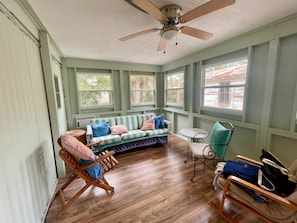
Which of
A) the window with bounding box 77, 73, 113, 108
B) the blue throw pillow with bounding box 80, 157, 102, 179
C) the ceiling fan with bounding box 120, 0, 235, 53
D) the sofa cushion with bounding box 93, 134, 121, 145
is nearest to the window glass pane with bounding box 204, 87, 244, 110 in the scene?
the ceiling fan with bounding box 120, 0, 235, 53

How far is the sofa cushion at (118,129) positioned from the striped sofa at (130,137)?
11cm

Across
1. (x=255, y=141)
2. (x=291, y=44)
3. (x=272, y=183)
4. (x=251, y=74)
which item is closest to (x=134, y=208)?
(x=272, y=183)

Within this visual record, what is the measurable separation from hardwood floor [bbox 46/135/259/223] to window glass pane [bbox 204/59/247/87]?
1879 millimetres

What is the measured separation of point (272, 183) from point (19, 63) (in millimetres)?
2866

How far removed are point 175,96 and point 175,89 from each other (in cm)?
24

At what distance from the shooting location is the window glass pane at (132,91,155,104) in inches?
188

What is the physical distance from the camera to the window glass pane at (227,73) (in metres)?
2.59

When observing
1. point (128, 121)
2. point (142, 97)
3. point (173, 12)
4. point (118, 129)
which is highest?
point (173, 12)

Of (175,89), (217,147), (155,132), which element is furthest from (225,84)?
(155,132)

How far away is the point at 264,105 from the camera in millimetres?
2215

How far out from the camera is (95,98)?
422 centimetres

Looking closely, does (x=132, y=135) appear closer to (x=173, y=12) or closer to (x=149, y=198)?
(x=149, y=198)

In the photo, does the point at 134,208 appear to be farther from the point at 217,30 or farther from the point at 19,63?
the point at 217,30

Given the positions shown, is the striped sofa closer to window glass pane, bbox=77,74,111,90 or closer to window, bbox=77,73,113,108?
window, bbox=77,73,113,108
